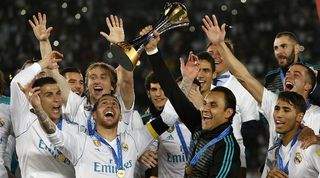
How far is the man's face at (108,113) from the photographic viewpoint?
5672 mm

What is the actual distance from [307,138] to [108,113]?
1.27m

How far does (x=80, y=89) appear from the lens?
6.82 m

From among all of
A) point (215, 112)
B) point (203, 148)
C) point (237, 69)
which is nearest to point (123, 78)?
point (237, 69)

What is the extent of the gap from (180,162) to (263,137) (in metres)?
2.22

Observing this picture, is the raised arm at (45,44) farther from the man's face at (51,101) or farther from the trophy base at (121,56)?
the trophy base at (121,56)

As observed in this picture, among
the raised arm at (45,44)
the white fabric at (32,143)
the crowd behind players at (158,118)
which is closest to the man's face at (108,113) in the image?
the crowd behind players at (158,118)

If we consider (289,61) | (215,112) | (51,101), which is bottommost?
(215,112)

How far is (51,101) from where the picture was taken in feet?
19.6

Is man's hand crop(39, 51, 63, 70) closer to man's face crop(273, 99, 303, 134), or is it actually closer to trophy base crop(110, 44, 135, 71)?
trophy base crop(110, 44, 135, 71)

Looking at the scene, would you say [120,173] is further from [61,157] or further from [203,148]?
[203,148]

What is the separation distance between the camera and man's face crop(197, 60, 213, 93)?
6441 millimetres

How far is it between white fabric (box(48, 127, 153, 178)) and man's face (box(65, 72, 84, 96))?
1.12 meters

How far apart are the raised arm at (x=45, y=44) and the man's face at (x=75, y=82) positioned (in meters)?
0.35

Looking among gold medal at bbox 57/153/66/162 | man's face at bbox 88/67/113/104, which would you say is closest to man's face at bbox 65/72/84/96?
man's face at bbox 88/67/113/104
